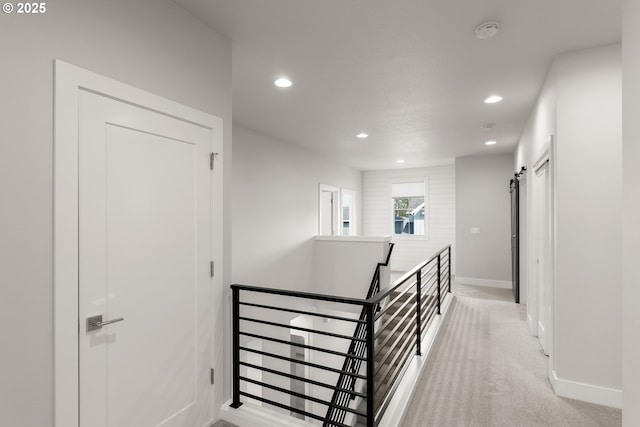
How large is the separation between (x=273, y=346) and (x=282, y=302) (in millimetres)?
886

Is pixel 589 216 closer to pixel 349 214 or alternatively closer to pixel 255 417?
pixel 255 417

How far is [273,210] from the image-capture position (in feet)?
17.9

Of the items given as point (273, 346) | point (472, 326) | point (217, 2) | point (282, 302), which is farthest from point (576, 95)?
point (273, 346)

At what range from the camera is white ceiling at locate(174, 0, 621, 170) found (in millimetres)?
2102

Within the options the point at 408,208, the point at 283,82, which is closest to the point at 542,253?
the point at 283,82

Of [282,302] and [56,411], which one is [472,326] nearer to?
[282,302]

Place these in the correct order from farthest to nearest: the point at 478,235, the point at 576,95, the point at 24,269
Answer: the point at 478,235 → the point at 576,95 → the point at 24,269

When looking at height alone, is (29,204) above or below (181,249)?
above

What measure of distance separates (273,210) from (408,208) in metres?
4.47

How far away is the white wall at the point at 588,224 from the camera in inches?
95.7

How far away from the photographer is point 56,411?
143cm

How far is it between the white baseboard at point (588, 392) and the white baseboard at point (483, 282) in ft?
14.5

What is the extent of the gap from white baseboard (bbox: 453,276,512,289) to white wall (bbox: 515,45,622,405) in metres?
4.43

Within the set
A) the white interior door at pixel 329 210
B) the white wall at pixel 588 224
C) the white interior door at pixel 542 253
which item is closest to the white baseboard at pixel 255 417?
the white wall at pixel 588 224
